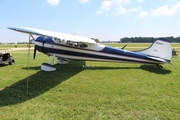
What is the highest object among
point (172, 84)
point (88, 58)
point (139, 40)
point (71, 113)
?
point (139, 40)

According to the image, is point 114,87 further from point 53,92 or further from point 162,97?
point 53,92

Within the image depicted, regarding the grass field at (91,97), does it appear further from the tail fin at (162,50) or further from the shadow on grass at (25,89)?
the tail fin at (162,50)

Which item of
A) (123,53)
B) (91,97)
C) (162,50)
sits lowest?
(91,97)

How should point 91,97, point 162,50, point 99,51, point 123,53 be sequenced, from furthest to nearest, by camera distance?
point 99,51
point 123,53
point 162,50
point 91,97

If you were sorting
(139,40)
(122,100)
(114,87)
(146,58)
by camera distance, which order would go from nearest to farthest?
1. (122,100)
2. (114,87)
3. (146,58)
4. (139,40)

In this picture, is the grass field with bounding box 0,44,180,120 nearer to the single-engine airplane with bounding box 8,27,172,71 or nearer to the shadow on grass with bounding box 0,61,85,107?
the shadow on grass with bounding box 0,61,85,107

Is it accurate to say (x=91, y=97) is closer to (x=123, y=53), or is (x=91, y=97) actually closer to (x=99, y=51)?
(x=99, y=51)

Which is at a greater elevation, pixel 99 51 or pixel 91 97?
pixel 99 51

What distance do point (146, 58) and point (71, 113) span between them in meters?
6.14

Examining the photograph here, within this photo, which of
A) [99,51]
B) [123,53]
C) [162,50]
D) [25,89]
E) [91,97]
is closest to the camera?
[91,97]

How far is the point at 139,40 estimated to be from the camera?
13588 cm

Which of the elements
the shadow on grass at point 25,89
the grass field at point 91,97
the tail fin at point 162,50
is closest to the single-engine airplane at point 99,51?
the tail fin at point 162,50

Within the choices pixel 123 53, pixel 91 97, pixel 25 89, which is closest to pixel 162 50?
pixel 123 53

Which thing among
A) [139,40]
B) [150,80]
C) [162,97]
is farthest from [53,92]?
[139,40]
